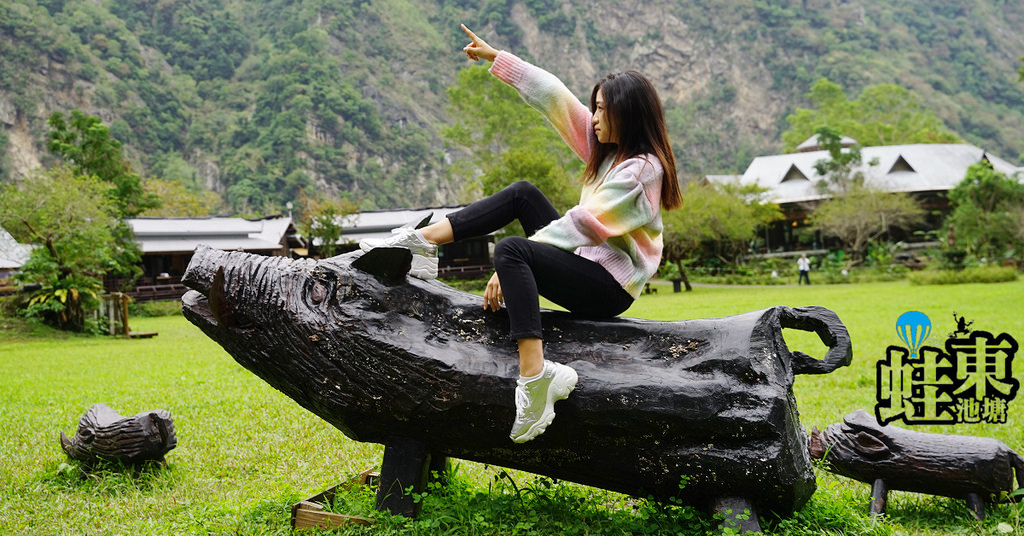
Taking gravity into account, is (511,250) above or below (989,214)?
below

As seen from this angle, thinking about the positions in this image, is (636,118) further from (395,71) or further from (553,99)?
(395,71)

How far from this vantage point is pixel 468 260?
35250mm

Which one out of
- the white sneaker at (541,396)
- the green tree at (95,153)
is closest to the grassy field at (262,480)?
the white sneaker at (541,396)

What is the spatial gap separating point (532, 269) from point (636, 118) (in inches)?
31.8

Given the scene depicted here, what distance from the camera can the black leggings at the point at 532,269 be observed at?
2.89 meters

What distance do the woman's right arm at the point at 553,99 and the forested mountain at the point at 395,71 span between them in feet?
176

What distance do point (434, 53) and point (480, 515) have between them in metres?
86.0

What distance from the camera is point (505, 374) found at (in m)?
2.98

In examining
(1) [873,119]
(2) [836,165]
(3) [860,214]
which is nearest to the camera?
(3) [860,214]

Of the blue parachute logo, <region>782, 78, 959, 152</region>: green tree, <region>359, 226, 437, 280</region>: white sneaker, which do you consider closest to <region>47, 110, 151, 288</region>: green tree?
the blue parachute logo

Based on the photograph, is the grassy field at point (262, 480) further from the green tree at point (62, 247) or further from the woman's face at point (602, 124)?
the green tree at point (62, 247)

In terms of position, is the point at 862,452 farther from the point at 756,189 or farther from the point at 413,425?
the point at 756,189

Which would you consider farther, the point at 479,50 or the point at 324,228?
the point at 324,228

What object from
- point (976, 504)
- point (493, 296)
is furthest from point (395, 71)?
point (976, 504)
